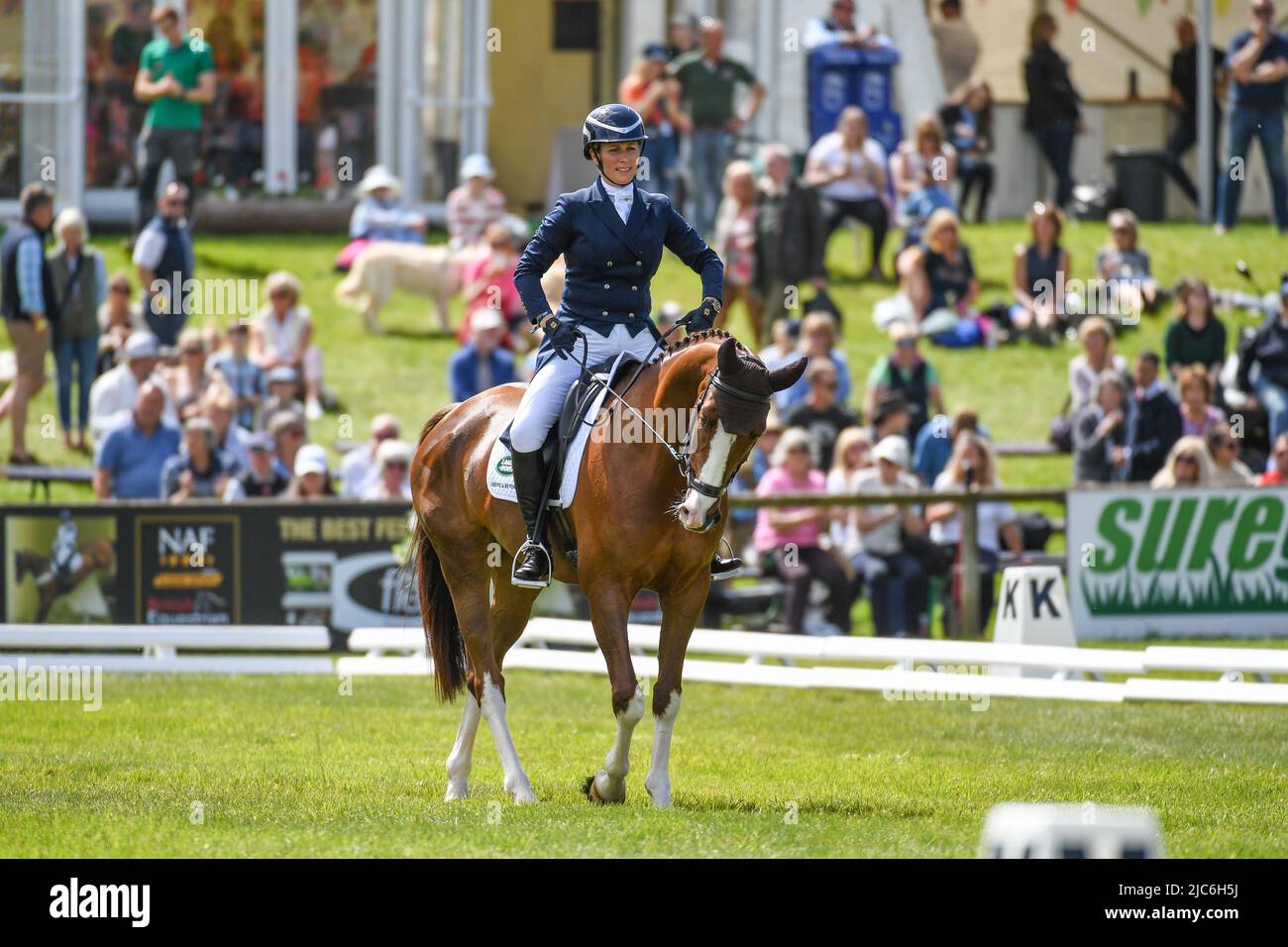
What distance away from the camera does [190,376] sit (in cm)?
1928

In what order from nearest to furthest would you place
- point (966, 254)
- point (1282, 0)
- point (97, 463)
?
point (97, 463)
point (966, 254)
point (1282, 0)

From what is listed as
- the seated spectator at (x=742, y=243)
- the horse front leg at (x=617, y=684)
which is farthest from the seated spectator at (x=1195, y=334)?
the horse front leg at (x=617, y=684)

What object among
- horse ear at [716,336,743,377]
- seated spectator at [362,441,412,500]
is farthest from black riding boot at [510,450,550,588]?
seated spectator at [362,441,412,500]

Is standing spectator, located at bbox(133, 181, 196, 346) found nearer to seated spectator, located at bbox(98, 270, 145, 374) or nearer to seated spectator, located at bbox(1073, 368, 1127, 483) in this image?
seated spectator, located at bbox(98, 270, 145, 374)

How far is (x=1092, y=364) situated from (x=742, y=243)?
3.99 meters

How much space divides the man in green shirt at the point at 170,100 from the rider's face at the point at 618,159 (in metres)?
14.5

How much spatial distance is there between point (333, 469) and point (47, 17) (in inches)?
333

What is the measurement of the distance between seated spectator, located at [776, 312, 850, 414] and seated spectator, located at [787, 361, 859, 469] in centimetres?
16

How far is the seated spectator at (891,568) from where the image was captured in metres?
16.7

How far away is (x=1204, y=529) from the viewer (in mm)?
16391

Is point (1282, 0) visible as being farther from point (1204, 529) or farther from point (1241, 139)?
point (1204, 529)

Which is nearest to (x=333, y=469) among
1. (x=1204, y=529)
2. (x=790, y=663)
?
(x=790, y=663)

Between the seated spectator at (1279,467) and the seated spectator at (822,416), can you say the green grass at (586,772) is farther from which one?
the seated spectator at (1279,467)

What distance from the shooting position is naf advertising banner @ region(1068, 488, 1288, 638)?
643 inches
